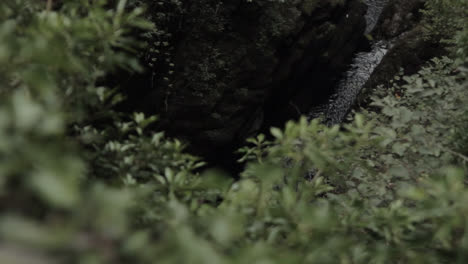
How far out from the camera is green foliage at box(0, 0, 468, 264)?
615 millimetres

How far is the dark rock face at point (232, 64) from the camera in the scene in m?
5.77

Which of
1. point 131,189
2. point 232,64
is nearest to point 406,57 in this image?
point 232,64

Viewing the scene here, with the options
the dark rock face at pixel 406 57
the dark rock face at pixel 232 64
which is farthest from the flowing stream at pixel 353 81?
the dark rock face at pixel 232 64

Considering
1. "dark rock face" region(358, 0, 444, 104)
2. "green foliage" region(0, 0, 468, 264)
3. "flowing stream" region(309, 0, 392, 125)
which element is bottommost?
"green foliage" region(0, 0, 468, 264)

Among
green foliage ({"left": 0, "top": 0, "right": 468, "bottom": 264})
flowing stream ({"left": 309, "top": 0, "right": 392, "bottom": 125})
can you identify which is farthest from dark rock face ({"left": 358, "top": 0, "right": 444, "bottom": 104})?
green foliage ({"left": 0, "top": 0, "right": 468, "bottom": 264})

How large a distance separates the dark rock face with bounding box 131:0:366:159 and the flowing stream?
6.95ft

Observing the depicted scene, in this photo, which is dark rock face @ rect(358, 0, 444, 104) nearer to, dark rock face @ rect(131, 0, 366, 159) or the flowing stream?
the flowing stream

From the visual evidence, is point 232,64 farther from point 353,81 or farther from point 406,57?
point 353,81

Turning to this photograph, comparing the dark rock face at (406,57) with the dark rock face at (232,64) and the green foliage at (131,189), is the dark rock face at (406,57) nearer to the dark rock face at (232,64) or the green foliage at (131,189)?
the dark rock face at (232,64)

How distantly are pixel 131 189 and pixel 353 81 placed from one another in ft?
35.2

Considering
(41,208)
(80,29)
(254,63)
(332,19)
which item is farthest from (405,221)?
(332,19)

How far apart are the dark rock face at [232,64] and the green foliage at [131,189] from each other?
14.0 feet

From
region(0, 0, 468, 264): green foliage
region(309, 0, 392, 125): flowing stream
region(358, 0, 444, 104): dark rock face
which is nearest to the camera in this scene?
region(0, 0, 468, 264): green foliage

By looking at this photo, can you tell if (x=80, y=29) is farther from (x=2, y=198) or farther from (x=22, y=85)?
(x=2, y=198)
